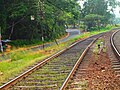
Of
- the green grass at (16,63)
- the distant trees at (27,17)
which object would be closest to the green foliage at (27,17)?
the distant trees at (27,17)

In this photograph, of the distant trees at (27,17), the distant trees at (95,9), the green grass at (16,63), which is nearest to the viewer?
the green grass at (16,63)

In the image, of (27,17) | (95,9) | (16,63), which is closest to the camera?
(16,63)

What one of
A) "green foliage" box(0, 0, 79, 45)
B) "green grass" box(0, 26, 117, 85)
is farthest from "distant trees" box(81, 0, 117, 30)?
"green grass" box(0, 26, 117, 85)

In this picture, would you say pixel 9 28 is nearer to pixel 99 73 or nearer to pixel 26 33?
pixel 26 33

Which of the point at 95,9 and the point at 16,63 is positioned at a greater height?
the point at 95,9

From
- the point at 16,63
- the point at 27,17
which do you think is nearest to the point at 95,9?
the point at 27,17

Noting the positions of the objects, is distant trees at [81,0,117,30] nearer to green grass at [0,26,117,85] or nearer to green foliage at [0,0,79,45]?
green foliage at [0,0,79,45]

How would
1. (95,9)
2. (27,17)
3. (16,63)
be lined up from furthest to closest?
(95,9) → (27,17) → (16,63)

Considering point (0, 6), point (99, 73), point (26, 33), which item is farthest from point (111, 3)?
point (99, 73)

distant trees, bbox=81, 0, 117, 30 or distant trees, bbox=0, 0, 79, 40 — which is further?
distant trees, bbox=81, 0, 117, 30

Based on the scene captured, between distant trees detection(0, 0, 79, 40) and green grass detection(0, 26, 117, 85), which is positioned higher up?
distant trees detection(0, 0, 79, 40)

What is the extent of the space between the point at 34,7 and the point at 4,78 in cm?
3012

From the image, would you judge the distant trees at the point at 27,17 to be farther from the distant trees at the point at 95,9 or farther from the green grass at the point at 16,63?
the distant trees at the point at 95,9

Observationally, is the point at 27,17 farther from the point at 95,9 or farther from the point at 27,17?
the point at 95,9
